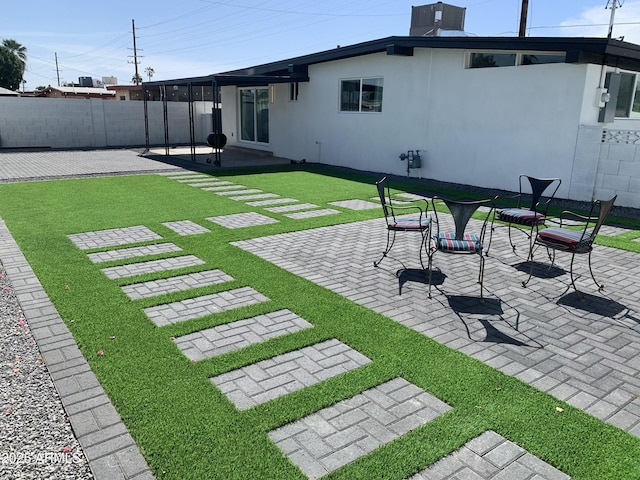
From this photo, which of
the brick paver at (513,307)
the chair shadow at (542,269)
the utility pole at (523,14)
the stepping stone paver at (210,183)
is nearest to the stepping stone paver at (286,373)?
the brick paver at (513,307)

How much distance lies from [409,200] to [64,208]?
6842mm

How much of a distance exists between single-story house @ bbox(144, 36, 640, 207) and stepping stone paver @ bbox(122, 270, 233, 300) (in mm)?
8352

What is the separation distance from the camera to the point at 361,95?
1523 centimetres

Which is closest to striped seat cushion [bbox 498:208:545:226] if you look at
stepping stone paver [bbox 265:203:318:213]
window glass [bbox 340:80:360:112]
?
stepping stone paver [bbox 265:203:318:213]

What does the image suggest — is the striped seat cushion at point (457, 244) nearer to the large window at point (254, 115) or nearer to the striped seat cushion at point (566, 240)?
the striped seat cushion at point (566, 240)

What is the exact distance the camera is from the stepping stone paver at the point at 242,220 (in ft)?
27.1

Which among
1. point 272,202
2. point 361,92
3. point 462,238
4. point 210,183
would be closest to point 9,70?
point 361,92

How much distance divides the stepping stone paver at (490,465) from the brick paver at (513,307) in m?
0.76

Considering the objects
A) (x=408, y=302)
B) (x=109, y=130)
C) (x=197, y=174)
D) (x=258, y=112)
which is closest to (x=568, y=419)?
(x=408, y=302)

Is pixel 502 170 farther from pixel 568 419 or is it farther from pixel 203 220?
pixel 568 419

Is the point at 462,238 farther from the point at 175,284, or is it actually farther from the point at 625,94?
the point at 625,94

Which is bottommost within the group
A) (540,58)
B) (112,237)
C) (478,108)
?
(112,237)

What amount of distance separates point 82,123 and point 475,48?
17.5 meters

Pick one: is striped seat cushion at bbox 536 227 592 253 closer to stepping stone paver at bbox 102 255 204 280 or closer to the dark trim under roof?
stepping stone paver at bbox 102 255 204 280
